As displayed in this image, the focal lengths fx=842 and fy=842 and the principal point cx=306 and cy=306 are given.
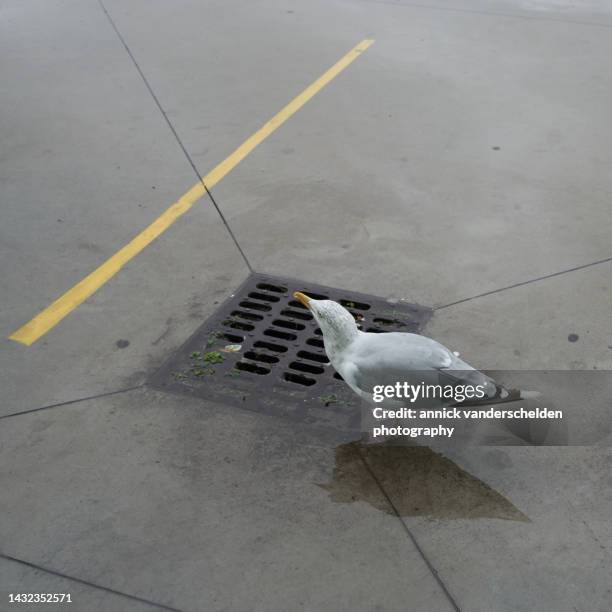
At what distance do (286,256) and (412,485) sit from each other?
1814 millimetres

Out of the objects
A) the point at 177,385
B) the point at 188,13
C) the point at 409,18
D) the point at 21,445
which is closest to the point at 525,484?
the point at 177,385

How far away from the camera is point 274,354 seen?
13.0ft

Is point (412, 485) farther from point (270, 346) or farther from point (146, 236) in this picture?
point (146, 236)

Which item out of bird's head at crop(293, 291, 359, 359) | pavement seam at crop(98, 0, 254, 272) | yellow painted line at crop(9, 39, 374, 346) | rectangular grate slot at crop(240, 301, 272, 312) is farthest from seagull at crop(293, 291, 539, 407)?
yellow painted line at crop(9, 39, 374, 346)

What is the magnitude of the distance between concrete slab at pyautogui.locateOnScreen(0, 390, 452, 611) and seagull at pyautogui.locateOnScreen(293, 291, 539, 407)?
0.36 meters

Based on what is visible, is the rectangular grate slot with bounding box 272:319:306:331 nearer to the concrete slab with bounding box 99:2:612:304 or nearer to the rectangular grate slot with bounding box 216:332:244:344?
the rectangular grate slot with bounding box 216:332:244:344

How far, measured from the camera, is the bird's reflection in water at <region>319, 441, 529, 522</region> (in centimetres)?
318

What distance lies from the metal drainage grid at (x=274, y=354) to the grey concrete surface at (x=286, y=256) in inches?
4.4

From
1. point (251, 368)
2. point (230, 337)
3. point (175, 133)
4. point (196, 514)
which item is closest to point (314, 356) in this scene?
point (251, 368)

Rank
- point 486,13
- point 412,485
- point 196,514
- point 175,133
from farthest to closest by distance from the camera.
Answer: point 486,13 → point 175,133 → point 412,485 → point 196,514

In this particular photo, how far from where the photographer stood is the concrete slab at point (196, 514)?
2.91 metres

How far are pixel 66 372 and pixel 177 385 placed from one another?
1.80 ft

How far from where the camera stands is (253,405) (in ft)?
12.0

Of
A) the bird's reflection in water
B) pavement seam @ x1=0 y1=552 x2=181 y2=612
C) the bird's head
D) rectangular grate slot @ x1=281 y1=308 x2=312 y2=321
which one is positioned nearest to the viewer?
pavement seam @ x1=0 y1=552 x2=181 y2=612
